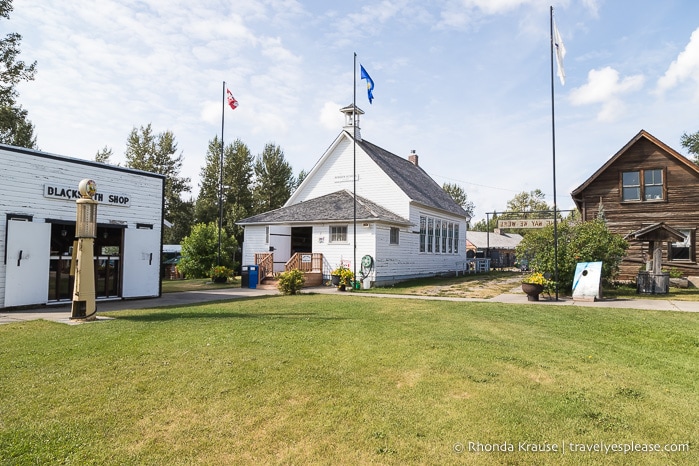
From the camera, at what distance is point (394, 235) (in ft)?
78.1

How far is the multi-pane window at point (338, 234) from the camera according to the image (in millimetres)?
22812

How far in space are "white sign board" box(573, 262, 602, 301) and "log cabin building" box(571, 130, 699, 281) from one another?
22.9 feet

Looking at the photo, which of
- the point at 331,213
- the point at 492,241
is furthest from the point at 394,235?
the point at 492,241

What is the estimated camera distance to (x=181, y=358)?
667 centimetres

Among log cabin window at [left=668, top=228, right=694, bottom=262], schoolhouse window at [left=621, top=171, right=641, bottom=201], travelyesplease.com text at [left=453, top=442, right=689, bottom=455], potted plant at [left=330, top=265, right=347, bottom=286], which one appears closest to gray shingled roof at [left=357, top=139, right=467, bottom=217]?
potted plant at [left=330, top=265, right=347, bottom=286]

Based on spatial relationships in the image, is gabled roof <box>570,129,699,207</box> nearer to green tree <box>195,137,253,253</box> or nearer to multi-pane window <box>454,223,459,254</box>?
multi-pane window <box>454,223,459,254</box>

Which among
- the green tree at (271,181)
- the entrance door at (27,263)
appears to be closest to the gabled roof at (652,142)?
the entrance door at (27,263)

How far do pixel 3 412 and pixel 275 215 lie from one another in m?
20.5

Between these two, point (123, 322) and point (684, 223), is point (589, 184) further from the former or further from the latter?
point (123, 322)

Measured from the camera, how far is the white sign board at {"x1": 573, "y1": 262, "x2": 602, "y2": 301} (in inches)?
597

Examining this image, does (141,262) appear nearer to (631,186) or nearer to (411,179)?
(411,179)

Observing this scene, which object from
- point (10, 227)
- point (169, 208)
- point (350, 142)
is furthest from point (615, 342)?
point (169, 208)

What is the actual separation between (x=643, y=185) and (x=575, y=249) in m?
8.23

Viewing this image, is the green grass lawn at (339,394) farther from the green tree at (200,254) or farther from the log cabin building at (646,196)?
the green tree at (200,254)
